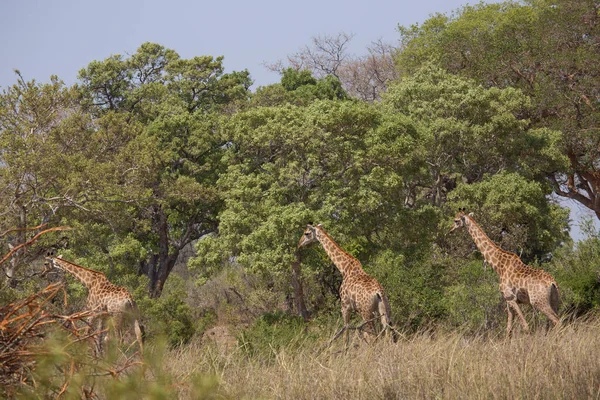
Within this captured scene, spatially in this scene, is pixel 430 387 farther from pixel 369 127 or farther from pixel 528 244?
pixel 528 244

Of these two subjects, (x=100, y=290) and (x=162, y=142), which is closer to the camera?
(x=100, y=290)

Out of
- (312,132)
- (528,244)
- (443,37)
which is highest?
(443,37)

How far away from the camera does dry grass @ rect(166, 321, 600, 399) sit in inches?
305

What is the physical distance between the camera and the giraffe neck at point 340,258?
14000mm

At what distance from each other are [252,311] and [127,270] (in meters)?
3.42

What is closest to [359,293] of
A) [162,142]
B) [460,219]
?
[460,219]

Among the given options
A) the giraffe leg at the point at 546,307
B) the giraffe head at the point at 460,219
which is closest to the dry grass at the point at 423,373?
the giraffe leg at the point at 546,307

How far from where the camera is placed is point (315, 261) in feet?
67.9

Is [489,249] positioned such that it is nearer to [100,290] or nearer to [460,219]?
[460,219]

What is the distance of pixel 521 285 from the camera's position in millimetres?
13250

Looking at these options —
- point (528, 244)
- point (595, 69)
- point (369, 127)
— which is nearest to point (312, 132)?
point (369, 127)

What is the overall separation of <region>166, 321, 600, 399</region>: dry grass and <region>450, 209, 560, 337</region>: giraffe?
3.97m

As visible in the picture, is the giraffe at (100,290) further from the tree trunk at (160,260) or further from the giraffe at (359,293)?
the tree trunk at (160,260)

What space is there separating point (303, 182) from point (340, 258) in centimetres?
685
